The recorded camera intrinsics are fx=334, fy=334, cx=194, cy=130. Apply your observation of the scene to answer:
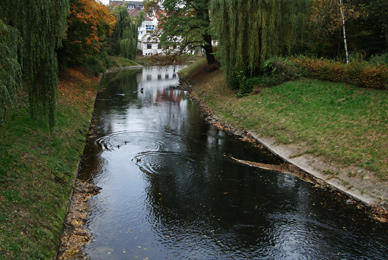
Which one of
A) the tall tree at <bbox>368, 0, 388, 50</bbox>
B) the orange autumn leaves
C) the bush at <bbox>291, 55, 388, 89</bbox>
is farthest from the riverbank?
the orange autumn leaves

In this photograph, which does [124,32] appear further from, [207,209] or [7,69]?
[7,69]

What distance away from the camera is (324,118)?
17328 mm

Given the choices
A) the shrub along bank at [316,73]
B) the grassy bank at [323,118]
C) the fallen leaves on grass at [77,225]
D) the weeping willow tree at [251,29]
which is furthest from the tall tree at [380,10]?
the fallen leaves on grass at [77,225]

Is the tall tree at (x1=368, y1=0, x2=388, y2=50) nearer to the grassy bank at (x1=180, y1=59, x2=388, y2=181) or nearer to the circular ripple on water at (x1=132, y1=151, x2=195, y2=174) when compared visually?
the grassy bank at (x1=180, y1=59, x2=388, y2=181)

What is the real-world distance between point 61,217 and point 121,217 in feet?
5.74

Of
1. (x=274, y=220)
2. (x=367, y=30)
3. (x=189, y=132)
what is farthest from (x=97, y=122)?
(x=367, y=30)

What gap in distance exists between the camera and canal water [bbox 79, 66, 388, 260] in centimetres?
889

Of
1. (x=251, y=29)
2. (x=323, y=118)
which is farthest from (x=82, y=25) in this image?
(x=323, y=118)

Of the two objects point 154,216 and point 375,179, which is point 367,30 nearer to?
point 375,179

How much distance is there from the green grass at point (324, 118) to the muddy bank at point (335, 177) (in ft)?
1.16

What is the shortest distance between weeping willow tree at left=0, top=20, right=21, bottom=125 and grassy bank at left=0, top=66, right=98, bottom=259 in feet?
7.17

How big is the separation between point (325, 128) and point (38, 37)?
1299cm

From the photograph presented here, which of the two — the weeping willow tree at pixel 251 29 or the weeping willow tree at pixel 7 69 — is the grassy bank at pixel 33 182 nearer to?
the weeping willow tree at pixel 7 69

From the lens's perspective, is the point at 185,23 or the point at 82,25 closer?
the point at 82,25
